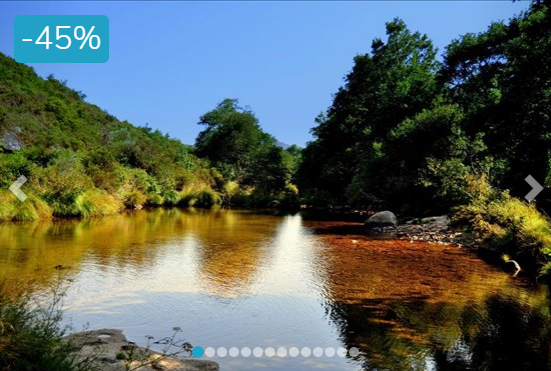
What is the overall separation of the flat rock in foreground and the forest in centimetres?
776

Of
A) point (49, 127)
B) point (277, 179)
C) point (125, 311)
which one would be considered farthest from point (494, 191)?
point (277, 179)

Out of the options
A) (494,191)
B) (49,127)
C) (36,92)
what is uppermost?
(36,92)

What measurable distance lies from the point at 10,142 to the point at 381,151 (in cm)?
2161

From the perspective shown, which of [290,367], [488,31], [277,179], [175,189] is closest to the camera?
[290,367]

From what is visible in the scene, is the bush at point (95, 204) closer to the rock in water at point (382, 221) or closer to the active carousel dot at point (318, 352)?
the rock in water at point (382, 221)

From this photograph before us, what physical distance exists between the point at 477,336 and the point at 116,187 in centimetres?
2312

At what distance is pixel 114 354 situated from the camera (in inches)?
169

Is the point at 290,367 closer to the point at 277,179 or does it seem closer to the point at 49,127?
the point at 49,127

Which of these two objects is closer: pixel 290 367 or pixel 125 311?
pixel 290 367

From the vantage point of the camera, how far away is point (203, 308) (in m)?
6.68

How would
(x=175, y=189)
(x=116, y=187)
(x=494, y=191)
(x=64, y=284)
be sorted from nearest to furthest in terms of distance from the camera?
Answer: (x=64, y=284) < (x=494, y=191) < (x=116, y=187) < (x=175, y=189)

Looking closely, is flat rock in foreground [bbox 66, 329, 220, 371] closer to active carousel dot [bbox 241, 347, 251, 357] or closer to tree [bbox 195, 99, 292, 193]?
active carousel dot [bbox 241, 347, 251, 357]

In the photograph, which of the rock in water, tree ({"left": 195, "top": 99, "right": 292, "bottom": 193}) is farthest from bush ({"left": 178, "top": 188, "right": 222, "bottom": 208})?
the rock in water

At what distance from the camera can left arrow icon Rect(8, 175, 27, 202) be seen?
17297 mm
